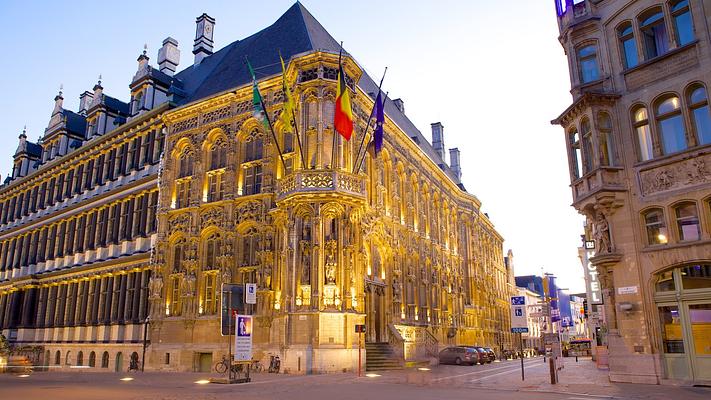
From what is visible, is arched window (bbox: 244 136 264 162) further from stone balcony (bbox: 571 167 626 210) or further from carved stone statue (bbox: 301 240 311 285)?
stone balcony (bbox: 571 167 626 210)

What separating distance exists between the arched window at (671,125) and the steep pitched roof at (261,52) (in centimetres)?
1782

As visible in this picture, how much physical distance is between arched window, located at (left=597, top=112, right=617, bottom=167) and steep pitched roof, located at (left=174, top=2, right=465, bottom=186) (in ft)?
52.4

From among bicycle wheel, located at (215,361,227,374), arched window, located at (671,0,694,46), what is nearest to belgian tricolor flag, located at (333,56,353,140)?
bicycle wheel, located at (215,361,227,374)

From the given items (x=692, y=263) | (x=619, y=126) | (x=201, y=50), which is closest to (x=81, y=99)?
(x=201, y=50)

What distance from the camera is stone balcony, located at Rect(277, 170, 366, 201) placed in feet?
87.5

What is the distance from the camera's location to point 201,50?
4469cm

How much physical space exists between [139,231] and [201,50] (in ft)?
56.9

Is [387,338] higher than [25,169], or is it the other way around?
[25,169]

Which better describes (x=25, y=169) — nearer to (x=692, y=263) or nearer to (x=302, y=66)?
(x=302, y=66)

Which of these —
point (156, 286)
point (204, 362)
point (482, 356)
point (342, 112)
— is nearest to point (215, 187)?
point (156, 286)

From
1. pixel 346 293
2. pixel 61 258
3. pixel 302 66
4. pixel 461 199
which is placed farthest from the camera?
pixel 461 199

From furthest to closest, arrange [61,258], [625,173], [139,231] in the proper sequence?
[61,258]
[139,231]
[625,173]

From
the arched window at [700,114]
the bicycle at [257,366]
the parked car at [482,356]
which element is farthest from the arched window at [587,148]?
the parked car at [482,356]

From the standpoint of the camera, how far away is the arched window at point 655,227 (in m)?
18.4
